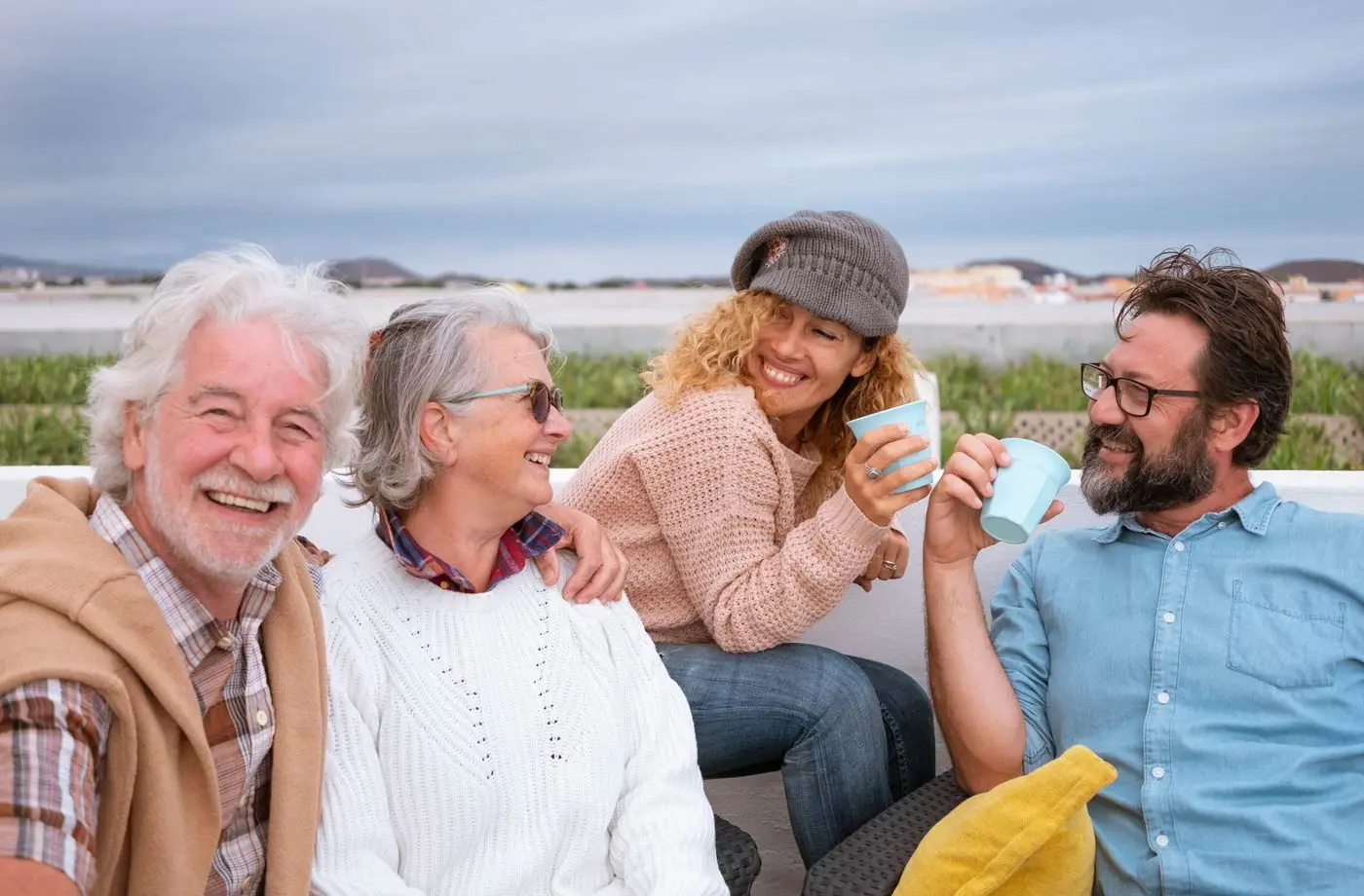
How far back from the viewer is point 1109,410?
267 cm

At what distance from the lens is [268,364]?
1771 mm

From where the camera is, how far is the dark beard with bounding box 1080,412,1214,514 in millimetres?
2617

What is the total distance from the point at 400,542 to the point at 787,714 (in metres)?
0.91

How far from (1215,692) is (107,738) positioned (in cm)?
206

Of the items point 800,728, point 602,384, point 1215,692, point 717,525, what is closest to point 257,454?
point 717,525

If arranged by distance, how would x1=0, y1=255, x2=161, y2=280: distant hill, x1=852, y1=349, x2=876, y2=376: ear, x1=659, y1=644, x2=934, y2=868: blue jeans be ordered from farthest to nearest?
1. x1=0, y1=255, x2=161, y2=280: distant hill
2. x1=852, y1=349, x2=876, y2=376: ear
3. x1=659, y1=644, x2=934, y2=868: blue jeans

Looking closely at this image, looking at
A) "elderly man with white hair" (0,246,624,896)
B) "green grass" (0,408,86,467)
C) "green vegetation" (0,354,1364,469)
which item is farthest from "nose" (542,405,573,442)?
"green grass" (0,408,86,467)

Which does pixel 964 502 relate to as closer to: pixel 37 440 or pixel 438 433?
pixel 438 433

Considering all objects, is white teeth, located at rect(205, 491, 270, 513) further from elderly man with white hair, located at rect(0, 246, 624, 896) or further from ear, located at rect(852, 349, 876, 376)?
ear, located at rect(852, 349, 876, 376)

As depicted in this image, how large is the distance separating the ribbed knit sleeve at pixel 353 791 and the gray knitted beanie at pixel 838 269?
1.27m

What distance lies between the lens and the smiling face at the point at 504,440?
222 cm

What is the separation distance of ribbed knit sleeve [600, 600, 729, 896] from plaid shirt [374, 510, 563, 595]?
199mm

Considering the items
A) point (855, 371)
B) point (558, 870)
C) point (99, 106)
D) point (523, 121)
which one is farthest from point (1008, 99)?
point (558, 870)

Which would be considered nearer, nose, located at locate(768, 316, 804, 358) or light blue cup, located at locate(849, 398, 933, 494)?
light blue cup, located at locate(849, 398, 933, 494)
